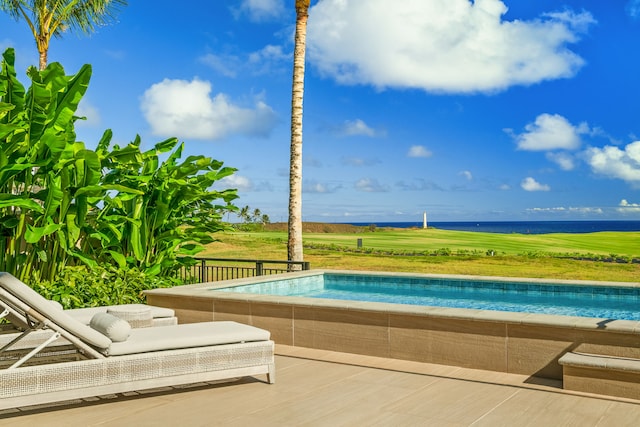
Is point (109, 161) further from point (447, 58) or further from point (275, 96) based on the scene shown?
point (275, 96)

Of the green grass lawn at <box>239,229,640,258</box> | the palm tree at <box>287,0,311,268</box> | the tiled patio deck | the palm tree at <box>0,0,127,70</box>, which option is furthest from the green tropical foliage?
the green grass lawn at <box>239,229,640,258</box>

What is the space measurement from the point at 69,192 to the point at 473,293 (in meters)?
6.72

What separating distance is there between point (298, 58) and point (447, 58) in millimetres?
10954

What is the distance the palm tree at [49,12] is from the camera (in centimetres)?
1655

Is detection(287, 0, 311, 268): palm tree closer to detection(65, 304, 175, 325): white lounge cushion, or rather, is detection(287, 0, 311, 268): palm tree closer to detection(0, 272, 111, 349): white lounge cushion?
detection(65, 304, 175, 325): white lounge cushion

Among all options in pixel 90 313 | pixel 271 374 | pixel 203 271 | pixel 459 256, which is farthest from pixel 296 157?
pixel 459 256

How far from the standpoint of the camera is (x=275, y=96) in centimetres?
2958

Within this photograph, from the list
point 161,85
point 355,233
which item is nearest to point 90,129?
point 161,85

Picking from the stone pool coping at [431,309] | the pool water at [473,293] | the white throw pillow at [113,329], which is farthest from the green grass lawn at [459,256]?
the white throw pillow at [113,329]

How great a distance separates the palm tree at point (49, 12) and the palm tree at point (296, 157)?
277 inches

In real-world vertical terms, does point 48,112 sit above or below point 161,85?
below

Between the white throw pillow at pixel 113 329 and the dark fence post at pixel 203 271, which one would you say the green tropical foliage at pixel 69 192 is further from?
the white throw pillow at pixel 113 329

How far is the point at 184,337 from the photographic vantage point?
16.7ft

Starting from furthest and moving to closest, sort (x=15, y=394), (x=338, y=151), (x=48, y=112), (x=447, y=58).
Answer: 1. (x=338, y=151)
2. (x=447, y=58)
3. (x=48, y=112)
4. (x=15, y=394)
